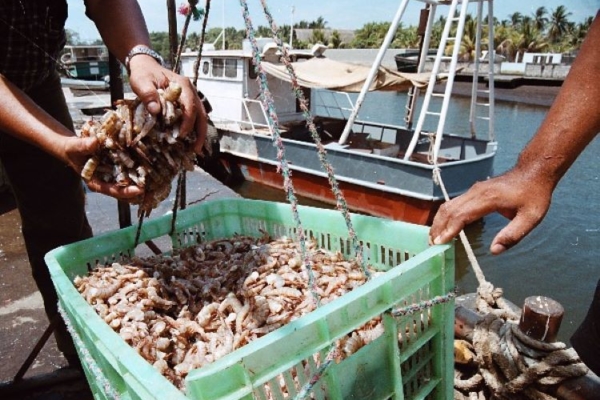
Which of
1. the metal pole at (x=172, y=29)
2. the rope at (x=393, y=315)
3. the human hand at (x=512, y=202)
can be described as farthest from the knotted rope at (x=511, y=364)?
the metal pole at (x=172, y=29)

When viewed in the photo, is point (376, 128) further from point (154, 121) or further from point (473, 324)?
point (154, 121)

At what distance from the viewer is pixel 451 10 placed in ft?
26.4

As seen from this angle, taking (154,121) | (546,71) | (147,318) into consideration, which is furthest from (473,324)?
(546,71)

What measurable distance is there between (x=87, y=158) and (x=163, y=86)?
0.45 meters

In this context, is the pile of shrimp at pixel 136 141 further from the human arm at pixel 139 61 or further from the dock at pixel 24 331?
the dock at pixel 24 331

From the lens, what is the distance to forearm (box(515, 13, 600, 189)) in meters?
1.27

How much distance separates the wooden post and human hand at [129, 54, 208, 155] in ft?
6.60

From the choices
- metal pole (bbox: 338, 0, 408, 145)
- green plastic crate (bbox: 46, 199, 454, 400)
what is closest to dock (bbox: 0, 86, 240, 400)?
green plastic crate (bbox: 46, 199, 454, 400)

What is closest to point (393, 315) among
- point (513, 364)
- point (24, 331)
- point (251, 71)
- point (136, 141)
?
point (136, 141)

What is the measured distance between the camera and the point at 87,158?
1812 millimetres

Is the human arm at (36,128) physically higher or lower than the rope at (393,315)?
higher

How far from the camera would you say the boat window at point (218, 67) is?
43.6 ft

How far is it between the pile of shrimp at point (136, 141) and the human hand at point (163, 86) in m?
0.03

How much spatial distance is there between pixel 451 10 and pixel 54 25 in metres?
7.44
